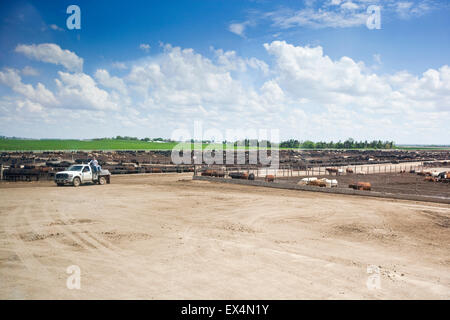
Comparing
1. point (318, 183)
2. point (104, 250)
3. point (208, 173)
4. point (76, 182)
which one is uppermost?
point (208, 173)

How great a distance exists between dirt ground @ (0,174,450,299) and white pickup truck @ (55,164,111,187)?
8618 mm

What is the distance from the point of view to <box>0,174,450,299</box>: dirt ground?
7941 millimetres

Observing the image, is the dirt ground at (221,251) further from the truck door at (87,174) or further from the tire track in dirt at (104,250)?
the truck door at (87,174)

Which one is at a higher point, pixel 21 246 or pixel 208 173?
pixel 208 173

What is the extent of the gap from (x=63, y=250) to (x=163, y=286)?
4708 mm

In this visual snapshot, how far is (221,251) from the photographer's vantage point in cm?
1107

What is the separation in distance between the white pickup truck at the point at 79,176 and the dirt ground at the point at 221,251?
8.62 m

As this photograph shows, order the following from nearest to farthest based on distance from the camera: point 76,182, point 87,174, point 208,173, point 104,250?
point 104,250 → point 76,182 → point 87,174 → point 208,173

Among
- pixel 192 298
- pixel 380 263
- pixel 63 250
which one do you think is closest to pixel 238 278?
pixel 192 298

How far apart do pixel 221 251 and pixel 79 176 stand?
74.9 ft

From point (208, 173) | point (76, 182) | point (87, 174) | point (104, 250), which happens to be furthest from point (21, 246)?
point (208, 173)

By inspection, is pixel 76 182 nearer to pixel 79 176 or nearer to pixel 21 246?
pixel 79 176

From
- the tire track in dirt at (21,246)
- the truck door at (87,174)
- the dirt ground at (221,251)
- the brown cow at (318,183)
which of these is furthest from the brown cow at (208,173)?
the tire track in dirt at (21,246)

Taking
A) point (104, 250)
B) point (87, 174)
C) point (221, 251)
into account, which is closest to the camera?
point (104, 250)
